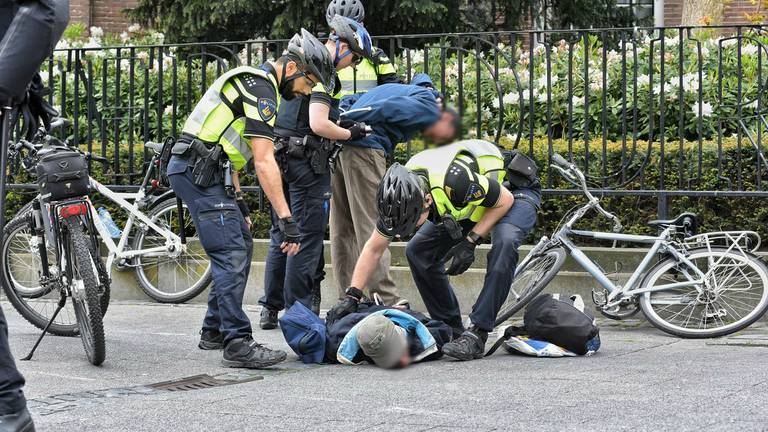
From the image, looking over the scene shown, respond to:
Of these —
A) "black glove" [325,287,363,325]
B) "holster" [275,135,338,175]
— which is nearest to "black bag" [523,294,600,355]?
"black glove" [325,287,363,325]

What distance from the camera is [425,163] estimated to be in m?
2.74

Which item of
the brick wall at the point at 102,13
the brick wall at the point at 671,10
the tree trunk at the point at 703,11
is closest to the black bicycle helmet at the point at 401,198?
the tree trunk at the point at 703,11

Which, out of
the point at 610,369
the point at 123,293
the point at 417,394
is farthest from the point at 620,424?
the point at 123,293

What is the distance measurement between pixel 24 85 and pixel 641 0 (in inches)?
613

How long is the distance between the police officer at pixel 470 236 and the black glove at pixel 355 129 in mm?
677

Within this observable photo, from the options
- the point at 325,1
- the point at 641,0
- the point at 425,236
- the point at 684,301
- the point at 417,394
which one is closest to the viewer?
the point at 417,394

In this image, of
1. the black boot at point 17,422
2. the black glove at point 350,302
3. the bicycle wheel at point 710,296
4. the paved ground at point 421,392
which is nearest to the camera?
the black boot at point 17,422

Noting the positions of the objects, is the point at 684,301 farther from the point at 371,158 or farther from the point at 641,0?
the point at 641,0

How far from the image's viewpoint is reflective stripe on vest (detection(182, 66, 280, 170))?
627 centimetres

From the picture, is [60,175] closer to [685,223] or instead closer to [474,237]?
[474,237]

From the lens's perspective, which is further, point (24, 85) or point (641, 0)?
point (641, 0)

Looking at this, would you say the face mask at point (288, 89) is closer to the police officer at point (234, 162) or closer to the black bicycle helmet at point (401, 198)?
the police officer at point (234, 162)

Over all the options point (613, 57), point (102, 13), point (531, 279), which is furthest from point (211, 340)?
point (102, 13)

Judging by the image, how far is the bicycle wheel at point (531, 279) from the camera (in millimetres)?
7488
